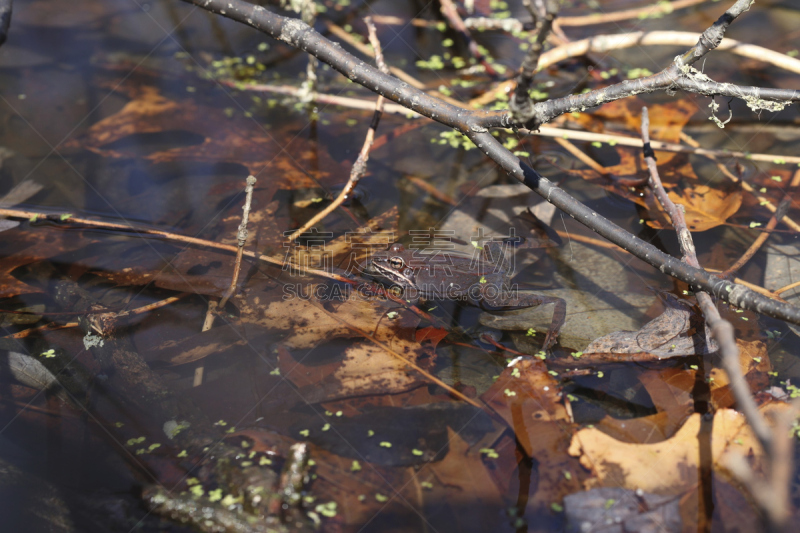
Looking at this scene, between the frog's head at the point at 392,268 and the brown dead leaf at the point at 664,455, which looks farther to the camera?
the frog's head at the point at 392,268

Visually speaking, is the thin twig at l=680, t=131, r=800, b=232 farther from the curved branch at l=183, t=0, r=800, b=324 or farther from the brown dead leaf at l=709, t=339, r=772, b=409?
the curved branch at l=183, t=0, r=800, b=324

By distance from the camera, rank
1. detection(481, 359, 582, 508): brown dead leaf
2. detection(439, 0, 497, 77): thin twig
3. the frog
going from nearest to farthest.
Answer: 1. detection(481, 359, 582, 508): brown dead leaf
2. the frog
3. detection(439, 0, 497, 77): thin twig

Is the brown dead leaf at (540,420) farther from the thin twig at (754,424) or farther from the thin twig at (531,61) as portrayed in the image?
the thin twig at (531,61)

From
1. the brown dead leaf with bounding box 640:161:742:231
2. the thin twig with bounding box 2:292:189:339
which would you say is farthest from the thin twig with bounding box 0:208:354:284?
the brown dead leaf with bounding box 640:161:742:231

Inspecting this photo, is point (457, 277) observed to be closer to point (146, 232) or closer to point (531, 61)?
point (531, 61)

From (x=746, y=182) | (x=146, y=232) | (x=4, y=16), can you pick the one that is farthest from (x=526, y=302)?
(x=4, y=16)

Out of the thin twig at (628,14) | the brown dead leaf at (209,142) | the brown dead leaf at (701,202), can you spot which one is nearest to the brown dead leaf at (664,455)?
the brown dead leaf at (701,202)

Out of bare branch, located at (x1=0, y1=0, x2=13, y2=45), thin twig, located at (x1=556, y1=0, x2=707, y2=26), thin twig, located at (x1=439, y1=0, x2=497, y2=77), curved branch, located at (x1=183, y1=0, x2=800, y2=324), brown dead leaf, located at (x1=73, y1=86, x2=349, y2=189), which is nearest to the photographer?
curved branch, located at (x1=183, y1=0, x2=800, y2=324)

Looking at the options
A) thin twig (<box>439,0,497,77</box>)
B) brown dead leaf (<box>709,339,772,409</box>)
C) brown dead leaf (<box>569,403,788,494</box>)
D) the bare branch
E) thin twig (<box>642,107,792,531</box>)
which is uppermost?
thin twig (<box>439,0,497,77</box>)
